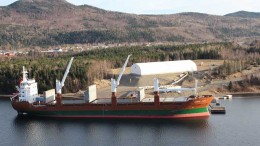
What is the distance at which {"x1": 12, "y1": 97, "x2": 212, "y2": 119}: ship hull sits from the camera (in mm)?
41375

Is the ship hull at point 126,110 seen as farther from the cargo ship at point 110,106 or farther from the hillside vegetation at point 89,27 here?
the hillside vegetation at point 89,27

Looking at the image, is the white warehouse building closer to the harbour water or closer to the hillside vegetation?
the harbour water

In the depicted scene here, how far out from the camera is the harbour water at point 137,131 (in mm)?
33688

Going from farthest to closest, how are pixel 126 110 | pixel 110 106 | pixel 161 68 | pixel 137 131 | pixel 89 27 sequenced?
1. pixel 89 27
2. pixel 161 68
3. pixel 110 106
4. pixel 126 110
5. pixel 137 131

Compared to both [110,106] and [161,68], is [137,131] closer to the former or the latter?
[110,106]

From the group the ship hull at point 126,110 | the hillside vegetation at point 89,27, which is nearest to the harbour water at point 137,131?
Result: the ship hull at point 126,110

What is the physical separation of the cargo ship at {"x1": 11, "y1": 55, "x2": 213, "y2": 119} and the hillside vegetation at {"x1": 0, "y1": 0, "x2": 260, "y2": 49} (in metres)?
78.3

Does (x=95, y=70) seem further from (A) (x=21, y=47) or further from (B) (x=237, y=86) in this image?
(A) (x=21, y=47)

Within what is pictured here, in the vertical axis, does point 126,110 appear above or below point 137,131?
above

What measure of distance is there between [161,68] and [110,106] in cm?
2312

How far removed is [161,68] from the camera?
64688 millimetres

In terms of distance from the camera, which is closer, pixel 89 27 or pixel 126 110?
pixel 126 110

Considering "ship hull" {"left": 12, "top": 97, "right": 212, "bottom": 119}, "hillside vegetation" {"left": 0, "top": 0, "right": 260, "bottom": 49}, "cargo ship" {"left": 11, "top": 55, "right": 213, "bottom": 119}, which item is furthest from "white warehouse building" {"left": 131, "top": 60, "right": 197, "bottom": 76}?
"hillside vegetation" {"left": 0, "top": 0, "right": 260, "bottom": 49}

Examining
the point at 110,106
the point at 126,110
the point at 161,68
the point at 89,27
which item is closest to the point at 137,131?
the point at 126,110
